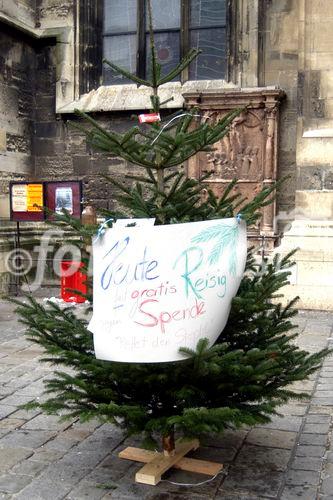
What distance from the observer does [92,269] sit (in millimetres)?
3764

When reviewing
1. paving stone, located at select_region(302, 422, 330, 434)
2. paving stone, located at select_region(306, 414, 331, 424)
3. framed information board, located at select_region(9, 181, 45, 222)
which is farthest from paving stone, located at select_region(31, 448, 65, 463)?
framed information board, located at select_region(9, 181, 45, 222)

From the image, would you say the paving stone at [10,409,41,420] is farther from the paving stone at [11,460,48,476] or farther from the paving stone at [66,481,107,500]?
the paving stone at [66,481,107,500]

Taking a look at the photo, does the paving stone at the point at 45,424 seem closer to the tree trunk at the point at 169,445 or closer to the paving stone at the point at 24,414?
the paving stone at the point at 24,414

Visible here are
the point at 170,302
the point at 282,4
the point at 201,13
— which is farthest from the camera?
the point at 201,13

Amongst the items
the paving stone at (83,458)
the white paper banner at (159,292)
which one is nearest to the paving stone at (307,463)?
the white paper banner at (159,292)

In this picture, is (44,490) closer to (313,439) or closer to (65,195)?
(313,439)

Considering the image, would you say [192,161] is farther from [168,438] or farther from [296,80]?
[168,438]

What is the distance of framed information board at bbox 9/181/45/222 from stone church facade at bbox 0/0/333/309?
0.53 metres

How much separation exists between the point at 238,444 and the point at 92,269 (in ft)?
4.93

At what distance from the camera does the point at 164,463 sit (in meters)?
3.69

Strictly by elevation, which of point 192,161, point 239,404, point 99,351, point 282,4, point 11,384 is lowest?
point 11,384

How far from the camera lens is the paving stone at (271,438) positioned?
422 centimetres

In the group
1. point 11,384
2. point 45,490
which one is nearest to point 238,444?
point 45,490

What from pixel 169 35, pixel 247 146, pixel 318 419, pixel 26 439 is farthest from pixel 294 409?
pixel 169 35
